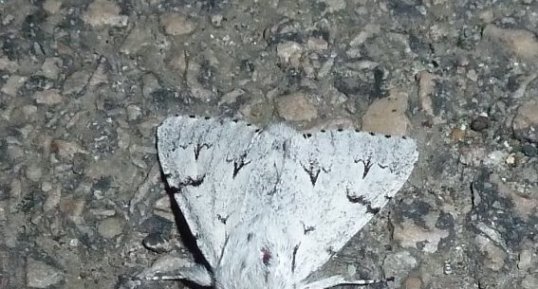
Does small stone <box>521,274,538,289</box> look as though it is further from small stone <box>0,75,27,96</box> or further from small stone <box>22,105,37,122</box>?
small stone <box>0,75,27,96</box>

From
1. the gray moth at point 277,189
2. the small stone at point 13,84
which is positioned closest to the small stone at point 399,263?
the gray moth at point 277,189

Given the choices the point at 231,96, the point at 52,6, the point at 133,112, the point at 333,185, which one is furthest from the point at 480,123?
the point at 52,6

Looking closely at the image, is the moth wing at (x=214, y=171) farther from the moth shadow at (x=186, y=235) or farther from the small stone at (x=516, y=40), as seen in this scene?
the small stone at (x=516, y=40)

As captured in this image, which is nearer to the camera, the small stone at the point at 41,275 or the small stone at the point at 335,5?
the small stone at the point at 41,275

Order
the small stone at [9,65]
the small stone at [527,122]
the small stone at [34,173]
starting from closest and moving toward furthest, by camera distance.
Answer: the small stone at [527,122] < the small stone at [34,173] < the small stone at [9,65]

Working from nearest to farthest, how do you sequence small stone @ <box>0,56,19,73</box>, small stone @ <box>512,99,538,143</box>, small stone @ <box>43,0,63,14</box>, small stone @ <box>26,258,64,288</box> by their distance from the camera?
small stone @ <box>26,258,64,288</box>
small stone @ <box>512,99,538,143</box>
small stone @ <box>0,56,19,73</box>
small stone @ <box>43,0,63,14</box>

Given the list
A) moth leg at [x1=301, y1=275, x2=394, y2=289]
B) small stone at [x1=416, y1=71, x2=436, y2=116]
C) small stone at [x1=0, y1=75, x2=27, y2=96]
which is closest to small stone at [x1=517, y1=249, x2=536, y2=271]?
moth leg at [x1=301, y1=275, x2=394, y2=289]

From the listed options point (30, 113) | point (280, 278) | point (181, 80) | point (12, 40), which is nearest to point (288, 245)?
point (280, 278)
